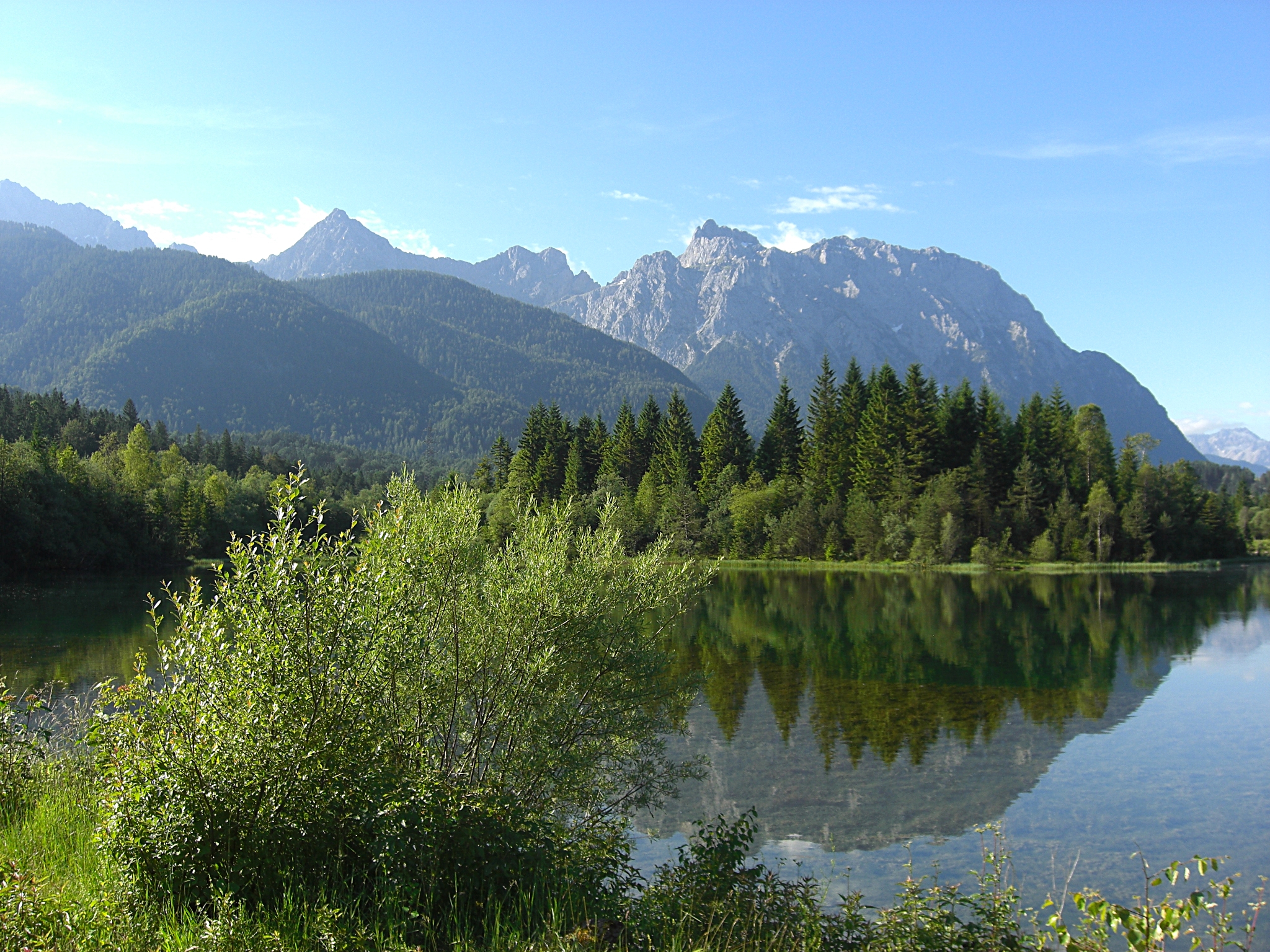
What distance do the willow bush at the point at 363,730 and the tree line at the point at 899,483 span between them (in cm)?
6519

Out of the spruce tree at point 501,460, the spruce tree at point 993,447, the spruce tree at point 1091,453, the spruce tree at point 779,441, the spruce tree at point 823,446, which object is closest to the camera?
the spruce tree at point 993,447

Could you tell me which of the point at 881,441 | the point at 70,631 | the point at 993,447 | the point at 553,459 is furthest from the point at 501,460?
the point at 70,631

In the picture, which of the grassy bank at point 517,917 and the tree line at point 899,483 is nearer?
the grassy bank at point 517,917

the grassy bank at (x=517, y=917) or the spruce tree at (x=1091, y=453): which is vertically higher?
the spruce tree at (x=1091, y=453)

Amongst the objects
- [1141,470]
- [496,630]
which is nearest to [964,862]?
[496,630]

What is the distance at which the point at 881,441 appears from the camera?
91.5 m

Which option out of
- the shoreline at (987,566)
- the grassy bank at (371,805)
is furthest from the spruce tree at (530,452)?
the grassy bank at (371,805)

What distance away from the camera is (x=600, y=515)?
1534 centimetres

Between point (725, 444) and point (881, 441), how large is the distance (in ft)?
64.0

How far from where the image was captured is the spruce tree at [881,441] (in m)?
90.8

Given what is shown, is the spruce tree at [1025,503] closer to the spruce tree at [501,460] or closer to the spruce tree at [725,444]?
the spruce tree at [725,444]

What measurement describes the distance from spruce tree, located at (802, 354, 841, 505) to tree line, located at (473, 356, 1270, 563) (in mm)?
195

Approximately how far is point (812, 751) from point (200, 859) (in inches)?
699

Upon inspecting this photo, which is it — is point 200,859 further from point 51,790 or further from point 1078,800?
point 1078,800
